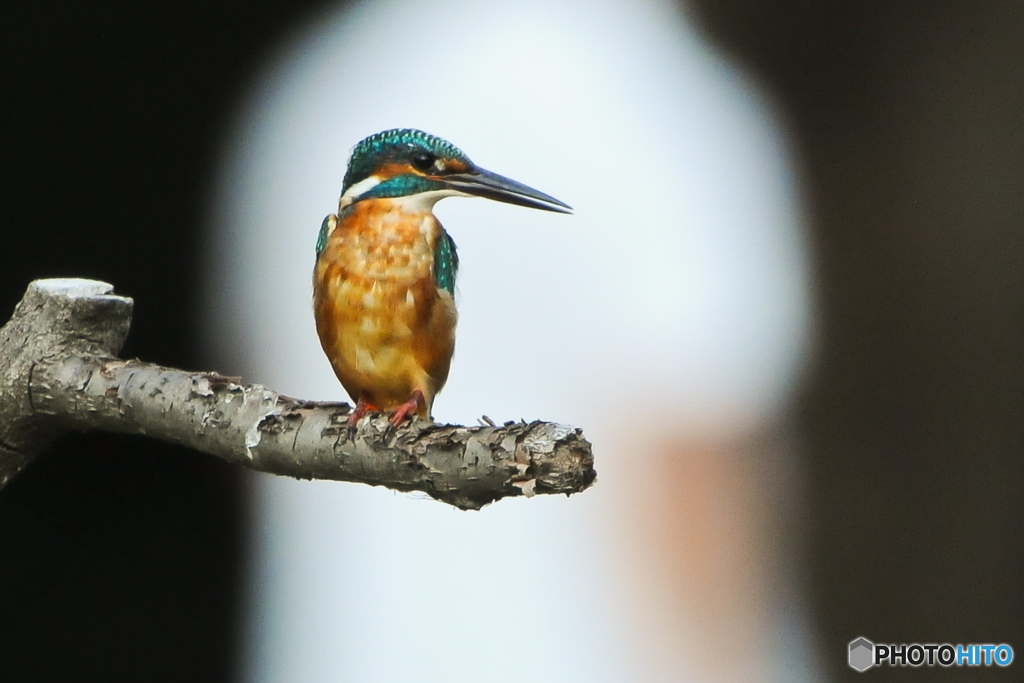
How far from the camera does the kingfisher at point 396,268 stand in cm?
91

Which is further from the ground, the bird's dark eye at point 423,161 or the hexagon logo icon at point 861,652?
the bird's dark eye at point 423,161

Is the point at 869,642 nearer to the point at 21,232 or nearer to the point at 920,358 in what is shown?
the point at 920,358

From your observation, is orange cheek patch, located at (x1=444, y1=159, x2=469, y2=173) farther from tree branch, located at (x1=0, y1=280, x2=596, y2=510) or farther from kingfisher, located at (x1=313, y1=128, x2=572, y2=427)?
tree branch, located at (x1=0, y1=280, x2=596, y2=510)

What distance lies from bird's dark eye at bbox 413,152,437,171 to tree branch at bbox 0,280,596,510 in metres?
0.25

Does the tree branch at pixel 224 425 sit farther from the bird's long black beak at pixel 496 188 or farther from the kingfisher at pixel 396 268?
the bird's long black beak at pixel 496 188

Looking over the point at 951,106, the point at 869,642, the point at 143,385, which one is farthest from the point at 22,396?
the point at 951,106

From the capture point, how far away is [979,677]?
4.80 ft

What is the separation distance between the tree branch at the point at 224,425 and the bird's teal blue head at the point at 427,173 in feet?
0.76

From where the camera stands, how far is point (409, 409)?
861mm

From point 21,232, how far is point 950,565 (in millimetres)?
1428

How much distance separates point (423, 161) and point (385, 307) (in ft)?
0.49

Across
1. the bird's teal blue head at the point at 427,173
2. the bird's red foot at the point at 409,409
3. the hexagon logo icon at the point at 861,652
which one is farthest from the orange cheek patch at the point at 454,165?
the hexagon logo icon at the point at 861,652

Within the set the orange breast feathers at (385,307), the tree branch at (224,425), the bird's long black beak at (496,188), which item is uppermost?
the bird's long black beak at (496,188)

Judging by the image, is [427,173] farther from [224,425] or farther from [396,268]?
[224,425]
